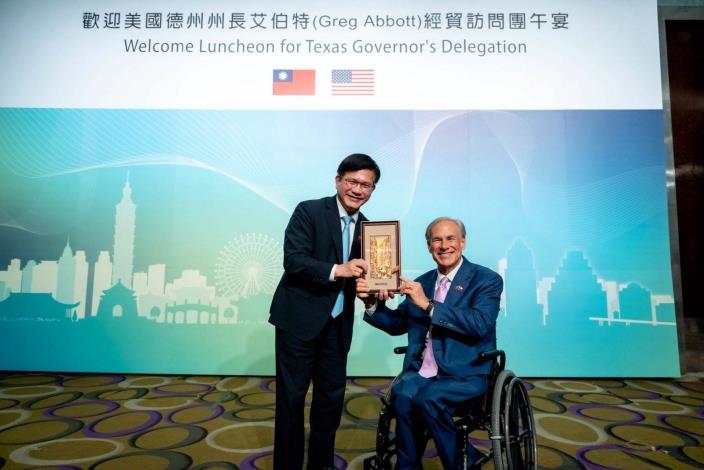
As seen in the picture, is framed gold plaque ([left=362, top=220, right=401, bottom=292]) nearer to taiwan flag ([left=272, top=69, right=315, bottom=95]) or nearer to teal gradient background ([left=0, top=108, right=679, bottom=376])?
teal gradient background ([left=0, top=108, right=679, bottom=376])

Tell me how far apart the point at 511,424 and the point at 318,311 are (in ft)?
2.93

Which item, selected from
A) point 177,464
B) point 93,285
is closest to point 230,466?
point 177,464

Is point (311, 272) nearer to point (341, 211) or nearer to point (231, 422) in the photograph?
point (341, 211)

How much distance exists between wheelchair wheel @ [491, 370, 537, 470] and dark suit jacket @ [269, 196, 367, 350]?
621 mm

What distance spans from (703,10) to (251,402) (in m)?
5.45

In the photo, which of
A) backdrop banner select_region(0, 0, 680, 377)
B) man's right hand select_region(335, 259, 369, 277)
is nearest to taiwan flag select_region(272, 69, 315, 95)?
backdrop banner select_region(0, 0, 680, 377)

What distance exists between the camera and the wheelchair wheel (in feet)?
4.08

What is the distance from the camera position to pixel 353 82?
11.1ft

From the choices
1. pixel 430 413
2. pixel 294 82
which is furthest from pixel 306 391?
pixel 294 82

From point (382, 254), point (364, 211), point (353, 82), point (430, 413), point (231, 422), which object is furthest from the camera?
point (353, 82)

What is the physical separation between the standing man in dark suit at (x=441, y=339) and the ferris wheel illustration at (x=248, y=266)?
181 cm

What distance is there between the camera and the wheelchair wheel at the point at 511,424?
1.24 meters

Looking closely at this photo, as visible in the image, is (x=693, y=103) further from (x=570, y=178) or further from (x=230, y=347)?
(x=230, y=347)

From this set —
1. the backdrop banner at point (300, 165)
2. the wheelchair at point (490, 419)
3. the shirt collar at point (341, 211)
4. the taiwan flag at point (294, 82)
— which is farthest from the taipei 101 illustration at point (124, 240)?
the wheelchair at point (490, 419)
